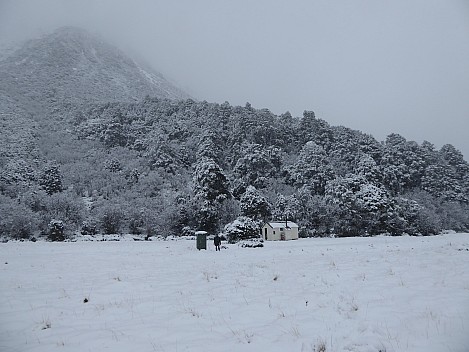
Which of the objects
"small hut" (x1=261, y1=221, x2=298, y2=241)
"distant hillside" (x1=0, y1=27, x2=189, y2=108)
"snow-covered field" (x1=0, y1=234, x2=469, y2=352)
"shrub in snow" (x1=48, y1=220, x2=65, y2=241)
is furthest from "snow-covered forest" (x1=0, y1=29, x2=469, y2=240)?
"snow-covered field" (x1=0, y1=234, x2=469, y2=352)

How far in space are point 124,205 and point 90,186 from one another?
54.4 feet

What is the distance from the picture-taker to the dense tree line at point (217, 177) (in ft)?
155

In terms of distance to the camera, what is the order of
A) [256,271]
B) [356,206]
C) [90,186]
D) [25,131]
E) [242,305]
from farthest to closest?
[25,131] → [90,186] → [356,206] → [256,271] → [242,305]

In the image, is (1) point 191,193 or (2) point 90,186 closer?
(1) point 191,193

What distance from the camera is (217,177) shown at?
50156 millimetres

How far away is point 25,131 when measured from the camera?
81.9m

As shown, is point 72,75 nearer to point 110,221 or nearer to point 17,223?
point 110,221

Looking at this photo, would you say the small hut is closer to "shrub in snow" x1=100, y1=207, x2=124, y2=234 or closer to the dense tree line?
the dense tree line

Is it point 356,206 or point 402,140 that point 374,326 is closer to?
point 356,206

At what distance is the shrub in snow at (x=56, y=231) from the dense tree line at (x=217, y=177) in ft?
0.42

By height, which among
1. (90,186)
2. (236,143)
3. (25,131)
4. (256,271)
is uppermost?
(25,131)

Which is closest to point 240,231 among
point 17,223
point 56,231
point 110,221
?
point 110,221

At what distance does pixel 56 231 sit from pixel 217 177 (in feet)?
78.7

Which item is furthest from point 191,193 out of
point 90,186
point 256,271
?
point 256,271
